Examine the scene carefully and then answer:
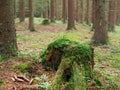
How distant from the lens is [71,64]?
549 cm

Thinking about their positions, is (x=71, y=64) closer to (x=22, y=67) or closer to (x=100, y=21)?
(x=22, y=67)

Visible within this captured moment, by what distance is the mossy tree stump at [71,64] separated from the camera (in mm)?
5207

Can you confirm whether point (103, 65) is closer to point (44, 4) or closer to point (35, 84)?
point (35, 84)

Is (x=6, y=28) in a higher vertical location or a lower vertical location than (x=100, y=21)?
higher

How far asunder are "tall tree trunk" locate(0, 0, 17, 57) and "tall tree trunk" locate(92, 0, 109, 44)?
23.2 ft

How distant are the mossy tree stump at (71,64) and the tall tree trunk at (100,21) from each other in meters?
7.26

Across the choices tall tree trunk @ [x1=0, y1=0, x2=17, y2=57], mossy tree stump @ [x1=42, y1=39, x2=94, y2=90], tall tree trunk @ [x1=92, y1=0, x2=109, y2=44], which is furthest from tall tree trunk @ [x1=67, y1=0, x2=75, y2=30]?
mossy tree stump @ [x1=42, y1=39, x2=94, y2=90]

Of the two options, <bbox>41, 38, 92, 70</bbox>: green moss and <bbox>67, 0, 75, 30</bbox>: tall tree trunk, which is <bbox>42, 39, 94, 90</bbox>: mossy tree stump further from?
<bbox>67, 0, 75, 30</bbox>: tall tree trunk

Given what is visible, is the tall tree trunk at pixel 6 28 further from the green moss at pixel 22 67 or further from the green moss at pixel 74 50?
the green moss at pixel 74 50

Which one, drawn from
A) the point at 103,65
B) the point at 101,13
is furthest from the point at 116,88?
the point at 101,13

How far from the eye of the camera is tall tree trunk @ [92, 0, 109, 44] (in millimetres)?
13156

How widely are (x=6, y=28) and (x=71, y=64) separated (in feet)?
7.68

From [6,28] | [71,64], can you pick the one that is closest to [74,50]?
[71,64]

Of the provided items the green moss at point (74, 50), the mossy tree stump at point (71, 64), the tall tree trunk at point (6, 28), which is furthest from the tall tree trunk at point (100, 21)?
the green moss at point (74, 50)
